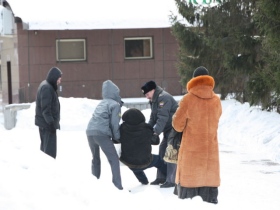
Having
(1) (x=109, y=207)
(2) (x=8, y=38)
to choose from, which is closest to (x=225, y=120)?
(1) (x=109, y=207)

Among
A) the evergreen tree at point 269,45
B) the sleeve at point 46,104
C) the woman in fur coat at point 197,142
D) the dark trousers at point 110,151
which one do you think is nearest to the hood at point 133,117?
the dark trousers at point 110,151

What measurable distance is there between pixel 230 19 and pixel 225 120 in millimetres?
2801

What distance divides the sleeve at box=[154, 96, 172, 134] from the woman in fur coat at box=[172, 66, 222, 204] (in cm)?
195

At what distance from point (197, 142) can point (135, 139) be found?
6.93 ft

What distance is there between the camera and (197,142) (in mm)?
7320

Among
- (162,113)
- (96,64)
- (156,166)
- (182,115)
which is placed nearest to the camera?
(182,115)

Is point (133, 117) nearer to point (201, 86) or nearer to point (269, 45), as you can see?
point (201, 86)

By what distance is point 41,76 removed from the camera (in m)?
30.0

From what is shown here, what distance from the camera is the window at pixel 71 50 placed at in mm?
30656

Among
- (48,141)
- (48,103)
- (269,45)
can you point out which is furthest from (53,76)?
(269,45)

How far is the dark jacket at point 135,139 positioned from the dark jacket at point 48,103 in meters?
1.43

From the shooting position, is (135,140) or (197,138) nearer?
(197,138)

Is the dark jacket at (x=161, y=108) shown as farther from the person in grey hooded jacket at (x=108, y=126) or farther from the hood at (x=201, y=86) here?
the hood at (x=201, y=86)

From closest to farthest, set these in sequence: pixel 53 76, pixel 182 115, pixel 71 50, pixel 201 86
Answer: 1. pixel 182 115
2. pixel 201 86
3. pixel 53 76
4. pixel 71 50
